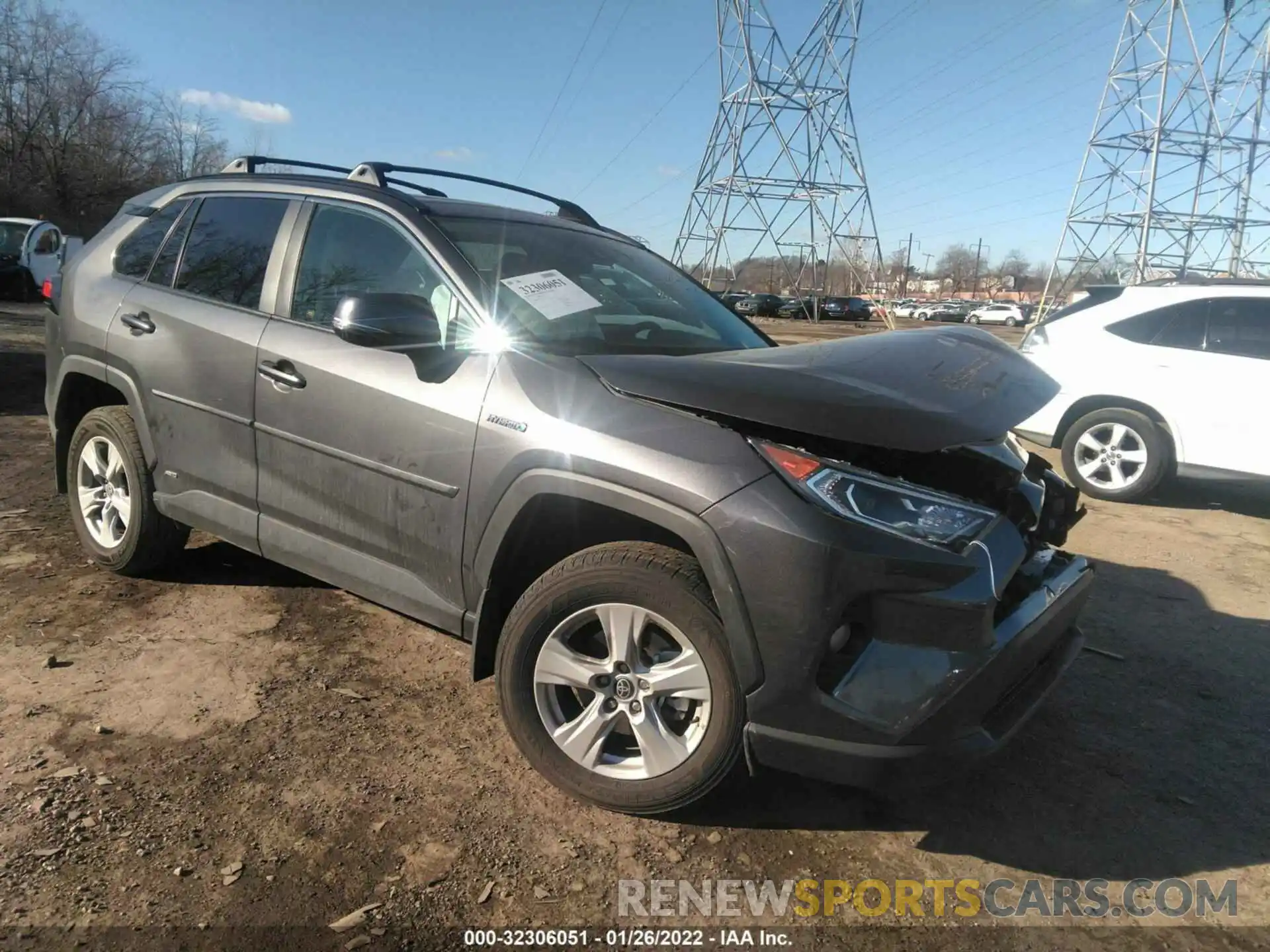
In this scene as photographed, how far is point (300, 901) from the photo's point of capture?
85.6 inches

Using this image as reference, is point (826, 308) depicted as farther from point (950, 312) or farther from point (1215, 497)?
point (1215, 497)

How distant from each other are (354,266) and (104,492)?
1875 millimetres

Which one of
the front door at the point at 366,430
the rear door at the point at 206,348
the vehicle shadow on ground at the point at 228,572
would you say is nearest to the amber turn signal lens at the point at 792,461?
the front door at the point at 366,430

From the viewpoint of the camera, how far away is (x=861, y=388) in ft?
7.94

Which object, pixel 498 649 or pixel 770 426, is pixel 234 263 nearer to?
pixel 498 649

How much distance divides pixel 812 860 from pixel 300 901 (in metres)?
1.36

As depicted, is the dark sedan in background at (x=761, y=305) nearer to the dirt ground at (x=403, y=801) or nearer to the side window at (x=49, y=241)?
the side window at (x=49, y=241)

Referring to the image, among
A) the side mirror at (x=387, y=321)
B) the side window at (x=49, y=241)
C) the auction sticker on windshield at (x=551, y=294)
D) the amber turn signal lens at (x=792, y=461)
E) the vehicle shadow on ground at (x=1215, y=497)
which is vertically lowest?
the vehicle shadow on ground at (x=1215, y=497)

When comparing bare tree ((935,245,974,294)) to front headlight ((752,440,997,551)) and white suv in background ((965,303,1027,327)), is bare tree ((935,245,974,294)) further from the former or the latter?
front headlight ((752,440,997,551))

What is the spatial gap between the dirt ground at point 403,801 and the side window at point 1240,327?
340 centimetres

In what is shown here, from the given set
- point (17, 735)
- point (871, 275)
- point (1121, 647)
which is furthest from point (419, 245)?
point (871, 275)

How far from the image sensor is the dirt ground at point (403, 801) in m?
2.19

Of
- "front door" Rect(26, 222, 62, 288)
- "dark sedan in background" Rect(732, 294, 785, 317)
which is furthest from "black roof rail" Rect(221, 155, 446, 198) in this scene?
"dark sedan in background" Rect(732, 294, 785, 317)

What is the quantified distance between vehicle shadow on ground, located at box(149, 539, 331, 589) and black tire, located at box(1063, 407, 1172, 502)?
5.53 m
